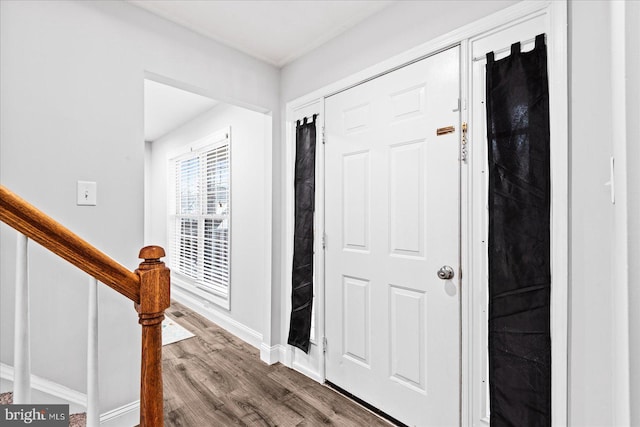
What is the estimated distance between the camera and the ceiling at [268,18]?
6.41ft

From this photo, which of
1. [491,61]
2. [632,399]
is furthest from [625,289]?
[491,61]

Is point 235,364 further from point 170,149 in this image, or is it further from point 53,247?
point 170,149

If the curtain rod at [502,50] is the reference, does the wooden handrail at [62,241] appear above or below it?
below

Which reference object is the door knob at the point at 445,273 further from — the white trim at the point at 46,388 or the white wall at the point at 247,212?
the white trim at the point at 46,388

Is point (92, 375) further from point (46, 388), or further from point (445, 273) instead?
point (445, 273)

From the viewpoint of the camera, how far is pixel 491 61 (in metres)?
1.46

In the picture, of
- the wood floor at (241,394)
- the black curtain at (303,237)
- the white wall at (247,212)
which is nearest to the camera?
the wood floor at (241,394)

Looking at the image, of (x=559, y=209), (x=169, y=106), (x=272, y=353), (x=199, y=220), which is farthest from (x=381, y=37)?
(x=199, y=220)

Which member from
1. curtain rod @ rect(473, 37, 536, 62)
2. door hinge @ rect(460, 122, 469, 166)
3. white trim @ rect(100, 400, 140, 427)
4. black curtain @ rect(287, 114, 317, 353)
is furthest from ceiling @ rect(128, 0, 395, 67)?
white trim @ rect(100, 400, 140, 427)

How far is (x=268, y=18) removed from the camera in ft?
6.90

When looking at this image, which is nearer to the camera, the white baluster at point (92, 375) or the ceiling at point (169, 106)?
the white baluster at point (92, 375)

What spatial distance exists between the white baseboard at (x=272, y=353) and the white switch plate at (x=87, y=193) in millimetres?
1770

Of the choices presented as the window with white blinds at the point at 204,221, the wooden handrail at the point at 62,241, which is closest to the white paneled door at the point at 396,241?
the wooden handrail at the point at 62,241

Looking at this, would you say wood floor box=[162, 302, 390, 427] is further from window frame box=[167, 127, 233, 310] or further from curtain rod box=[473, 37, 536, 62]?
curtain rod box=[473, 37, 536, 62]
